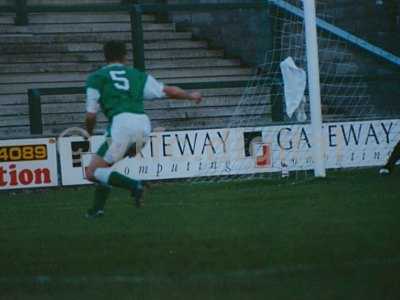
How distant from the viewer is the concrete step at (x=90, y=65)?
2189 centimetres

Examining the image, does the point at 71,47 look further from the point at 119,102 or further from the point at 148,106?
the point at 119,102

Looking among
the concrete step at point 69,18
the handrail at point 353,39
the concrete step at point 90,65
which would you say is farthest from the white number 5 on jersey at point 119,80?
the concrete step at point 69,18

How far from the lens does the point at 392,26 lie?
73.6 feet

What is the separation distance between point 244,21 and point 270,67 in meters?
2.82

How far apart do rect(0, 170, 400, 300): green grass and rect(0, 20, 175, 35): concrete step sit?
825 cm

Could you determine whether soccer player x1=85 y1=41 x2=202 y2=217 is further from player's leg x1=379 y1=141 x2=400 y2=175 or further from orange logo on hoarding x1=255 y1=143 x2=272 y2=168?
orange logo on hoarding x1=255 y1=143 x2=272 y2=168

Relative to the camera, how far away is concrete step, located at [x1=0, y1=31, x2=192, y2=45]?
22.3 m

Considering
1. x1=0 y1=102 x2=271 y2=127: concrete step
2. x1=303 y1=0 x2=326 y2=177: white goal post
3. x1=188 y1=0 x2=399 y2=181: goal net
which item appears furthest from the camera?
x1=0 y1=102 x2=271 y2=127: concrete step

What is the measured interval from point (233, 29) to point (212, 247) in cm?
1476

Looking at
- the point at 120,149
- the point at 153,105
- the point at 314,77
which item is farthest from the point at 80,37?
the point at 120,149

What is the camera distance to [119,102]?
40.6 feet

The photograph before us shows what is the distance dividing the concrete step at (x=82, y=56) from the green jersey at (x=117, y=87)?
32.6 ft

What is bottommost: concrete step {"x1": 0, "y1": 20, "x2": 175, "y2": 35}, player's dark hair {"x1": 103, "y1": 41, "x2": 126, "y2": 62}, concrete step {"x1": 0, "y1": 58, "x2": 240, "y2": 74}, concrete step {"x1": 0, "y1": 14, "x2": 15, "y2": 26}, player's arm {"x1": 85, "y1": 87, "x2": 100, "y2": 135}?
player's arm {"x1": 85, "y1": 87, "x2": 100, "y2": 135}

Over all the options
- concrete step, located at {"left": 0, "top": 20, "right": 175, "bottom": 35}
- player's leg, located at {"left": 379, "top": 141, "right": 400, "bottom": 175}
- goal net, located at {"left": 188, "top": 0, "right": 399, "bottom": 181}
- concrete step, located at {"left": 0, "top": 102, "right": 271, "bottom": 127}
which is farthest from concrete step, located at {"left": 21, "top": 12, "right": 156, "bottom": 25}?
player's leg, located at {"left": 379, "top": 141, "right": 400, "bottom": 175}
